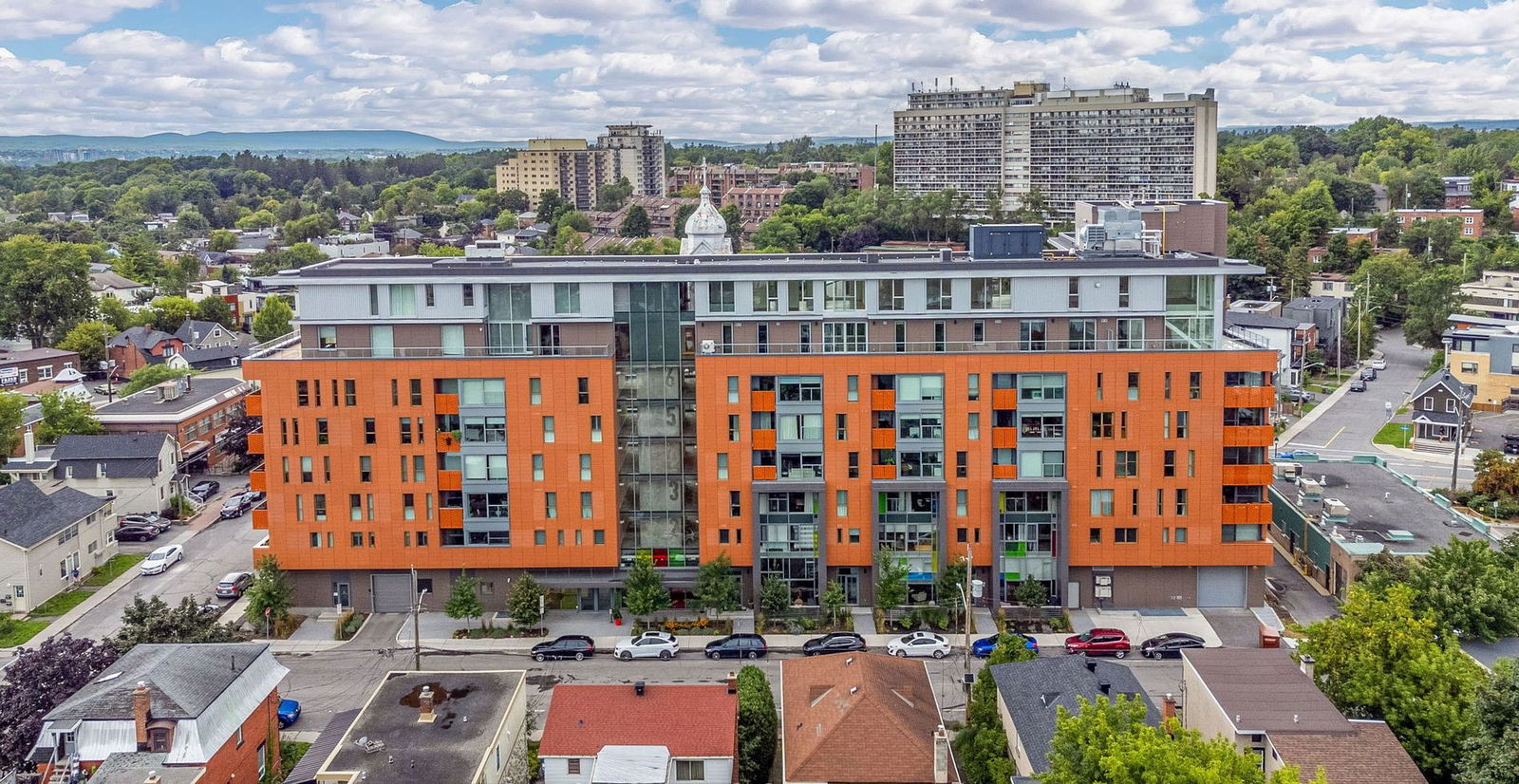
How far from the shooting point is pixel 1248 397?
5856cm

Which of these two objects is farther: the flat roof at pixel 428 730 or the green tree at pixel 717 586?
the green tree at pixel 717 586

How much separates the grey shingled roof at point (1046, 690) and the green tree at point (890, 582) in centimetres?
1207

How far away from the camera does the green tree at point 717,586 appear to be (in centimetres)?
5856

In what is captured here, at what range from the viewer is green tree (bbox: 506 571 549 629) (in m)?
58.1

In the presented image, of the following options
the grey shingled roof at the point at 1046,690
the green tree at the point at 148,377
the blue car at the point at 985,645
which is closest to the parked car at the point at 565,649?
the blue car at the point at 985,645

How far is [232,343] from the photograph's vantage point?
134000 millimetres

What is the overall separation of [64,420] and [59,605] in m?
29.0

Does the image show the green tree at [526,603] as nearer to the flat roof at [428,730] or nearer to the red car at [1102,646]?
the flat roof at [428,730]

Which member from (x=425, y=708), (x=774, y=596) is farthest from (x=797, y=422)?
(x=425, y=708)

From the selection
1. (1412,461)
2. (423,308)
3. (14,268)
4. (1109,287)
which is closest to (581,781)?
(423,308)

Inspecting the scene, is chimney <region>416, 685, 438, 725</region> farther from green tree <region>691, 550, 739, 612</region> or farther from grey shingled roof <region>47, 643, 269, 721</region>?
green tree <region>691, 550, 739, 612</region>

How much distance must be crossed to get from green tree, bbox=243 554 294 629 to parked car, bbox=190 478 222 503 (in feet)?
90.4

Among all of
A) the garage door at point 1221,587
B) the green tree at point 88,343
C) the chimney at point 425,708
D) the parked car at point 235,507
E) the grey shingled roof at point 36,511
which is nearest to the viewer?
the chimney at point 425,708

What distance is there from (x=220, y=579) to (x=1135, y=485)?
47.1m
